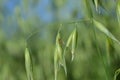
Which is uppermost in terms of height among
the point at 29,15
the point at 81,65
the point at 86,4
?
the point at 86,4

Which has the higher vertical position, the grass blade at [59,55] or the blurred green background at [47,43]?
the grass blade at [59,55]

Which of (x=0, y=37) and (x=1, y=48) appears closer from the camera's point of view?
(x=1, y=48)

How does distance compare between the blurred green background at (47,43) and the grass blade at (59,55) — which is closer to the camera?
the grass blade at (59,55)

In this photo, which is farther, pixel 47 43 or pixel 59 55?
pixel 47 43

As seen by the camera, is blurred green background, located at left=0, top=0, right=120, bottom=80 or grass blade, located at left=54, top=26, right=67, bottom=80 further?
blurred green background, located at left=0, top=0, right=120, bottom=80

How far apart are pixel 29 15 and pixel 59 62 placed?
1479mm

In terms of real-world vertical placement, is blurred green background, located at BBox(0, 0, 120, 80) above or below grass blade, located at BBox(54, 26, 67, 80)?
below

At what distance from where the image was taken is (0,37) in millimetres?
2090

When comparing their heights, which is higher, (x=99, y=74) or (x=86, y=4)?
(x=86, y=4)

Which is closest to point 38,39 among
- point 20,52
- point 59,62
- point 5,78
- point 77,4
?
point 20,52

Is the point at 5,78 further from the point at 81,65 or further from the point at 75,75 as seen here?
the point at 81,65

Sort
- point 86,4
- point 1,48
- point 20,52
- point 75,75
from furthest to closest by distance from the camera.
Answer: point 20,52
point 1,48
point 75,75
point 86,4

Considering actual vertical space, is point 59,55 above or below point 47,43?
above

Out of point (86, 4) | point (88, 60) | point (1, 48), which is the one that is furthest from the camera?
Result: point (1, 48)
